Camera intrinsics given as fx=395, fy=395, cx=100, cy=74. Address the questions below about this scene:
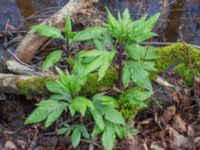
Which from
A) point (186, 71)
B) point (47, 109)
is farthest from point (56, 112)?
point (186, 71)

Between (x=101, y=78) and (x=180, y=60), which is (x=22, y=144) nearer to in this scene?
(x=101, y=78)

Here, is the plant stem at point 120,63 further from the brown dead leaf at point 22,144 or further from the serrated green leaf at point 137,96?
the brown dead leaf at point 22,144

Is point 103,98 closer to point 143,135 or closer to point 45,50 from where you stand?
point 143,135

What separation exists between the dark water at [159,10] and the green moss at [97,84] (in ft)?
6.91

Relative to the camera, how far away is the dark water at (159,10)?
570 centimetres

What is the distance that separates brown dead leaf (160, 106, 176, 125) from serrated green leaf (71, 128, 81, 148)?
2.75 feet

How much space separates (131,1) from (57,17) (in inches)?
76.3

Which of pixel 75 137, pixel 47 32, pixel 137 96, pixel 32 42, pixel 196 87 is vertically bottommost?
pixel 75 137

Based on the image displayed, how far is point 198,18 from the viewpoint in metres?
6.04

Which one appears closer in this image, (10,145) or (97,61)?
(97,61)

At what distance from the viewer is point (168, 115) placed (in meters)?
3.66

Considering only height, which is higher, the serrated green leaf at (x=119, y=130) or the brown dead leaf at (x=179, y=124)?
the serrated green leaf at (x=119, y=130)

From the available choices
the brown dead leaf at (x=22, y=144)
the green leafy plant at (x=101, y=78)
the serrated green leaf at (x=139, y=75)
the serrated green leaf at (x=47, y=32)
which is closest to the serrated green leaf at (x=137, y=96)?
the green leafy plant at (x=101, y=78)

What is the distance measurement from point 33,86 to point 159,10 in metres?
3.17
